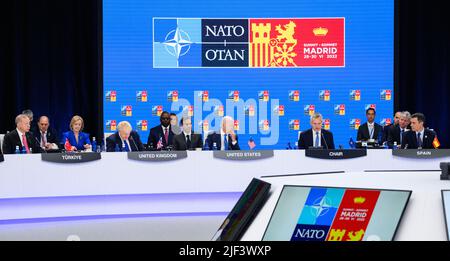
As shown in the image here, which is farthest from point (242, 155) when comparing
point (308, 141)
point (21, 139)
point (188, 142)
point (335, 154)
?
point (21, 139)

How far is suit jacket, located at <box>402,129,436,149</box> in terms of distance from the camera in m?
7.73

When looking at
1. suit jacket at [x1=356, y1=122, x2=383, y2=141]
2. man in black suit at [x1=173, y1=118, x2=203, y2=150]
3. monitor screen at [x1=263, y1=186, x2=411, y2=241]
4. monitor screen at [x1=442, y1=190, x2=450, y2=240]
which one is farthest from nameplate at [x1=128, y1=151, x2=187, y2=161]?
monitor screen at [x1=442, y1=190, x2=450, y2=240]

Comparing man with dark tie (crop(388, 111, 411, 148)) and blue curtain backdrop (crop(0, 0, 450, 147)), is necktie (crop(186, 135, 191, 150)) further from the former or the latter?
man with dark tie (crop(388, 111, 411, 148))

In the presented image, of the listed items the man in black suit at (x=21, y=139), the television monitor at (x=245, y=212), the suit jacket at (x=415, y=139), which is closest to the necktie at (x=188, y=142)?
the man in black suit at (x=21, y=139)

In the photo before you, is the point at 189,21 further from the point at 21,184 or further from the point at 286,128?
the point at 21,184

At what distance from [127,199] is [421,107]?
18.2 ft

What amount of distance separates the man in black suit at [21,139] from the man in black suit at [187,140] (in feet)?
5.42

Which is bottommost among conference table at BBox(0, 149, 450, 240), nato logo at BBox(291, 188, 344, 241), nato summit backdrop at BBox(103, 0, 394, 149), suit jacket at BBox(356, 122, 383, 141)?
conference table at BBox(0, 149, 450, 240)

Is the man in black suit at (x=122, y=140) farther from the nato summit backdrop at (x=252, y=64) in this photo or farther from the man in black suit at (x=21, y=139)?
the nato summit backdrop at (x=252, y=64)

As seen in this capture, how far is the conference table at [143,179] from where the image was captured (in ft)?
21.2

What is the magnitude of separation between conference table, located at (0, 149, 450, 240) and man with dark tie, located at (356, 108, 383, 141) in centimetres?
212

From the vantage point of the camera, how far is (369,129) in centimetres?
923
